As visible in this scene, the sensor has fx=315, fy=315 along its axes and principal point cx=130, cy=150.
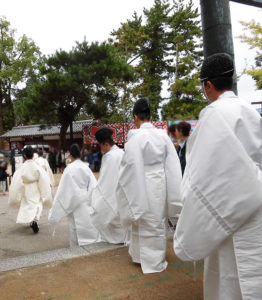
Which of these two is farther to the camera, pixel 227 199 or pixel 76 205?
pixel 76 205

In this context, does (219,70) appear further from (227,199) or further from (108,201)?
(108,201)

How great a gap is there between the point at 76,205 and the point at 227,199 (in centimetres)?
348

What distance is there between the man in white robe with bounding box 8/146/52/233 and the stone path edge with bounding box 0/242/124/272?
2365 mm

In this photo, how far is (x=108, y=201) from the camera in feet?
13.7

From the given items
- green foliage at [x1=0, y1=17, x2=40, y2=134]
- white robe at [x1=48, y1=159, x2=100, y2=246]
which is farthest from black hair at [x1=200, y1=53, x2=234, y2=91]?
green foliage at [x1=0, y1=17, x2=40, y2=134]

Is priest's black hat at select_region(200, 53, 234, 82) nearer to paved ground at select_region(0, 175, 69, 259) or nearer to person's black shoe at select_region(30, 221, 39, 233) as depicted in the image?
paved ground at select_region(0, 175, 69, 259)

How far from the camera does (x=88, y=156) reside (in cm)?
1856

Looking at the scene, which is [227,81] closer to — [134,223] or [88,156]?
[134,223]

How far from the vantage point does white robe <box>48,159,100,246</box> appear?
15.1 ft

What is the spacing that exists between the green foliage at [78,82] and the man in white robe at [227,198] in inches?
637

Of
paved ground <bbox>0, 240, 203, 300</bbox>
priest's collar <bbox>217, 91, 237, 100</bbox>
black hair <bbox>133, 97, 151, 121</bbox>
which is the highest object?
black hair <bbox>133, 97, 151, 121</bbox>

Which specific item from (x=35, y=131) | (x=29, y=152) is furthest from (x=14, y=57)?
(x=29, y=152)

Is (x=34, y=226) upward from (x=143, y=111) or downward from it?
downward

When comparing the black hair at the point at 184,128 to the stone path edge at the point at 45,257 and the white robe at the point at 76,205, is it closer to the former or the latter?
the white robe at the point at 76,205
